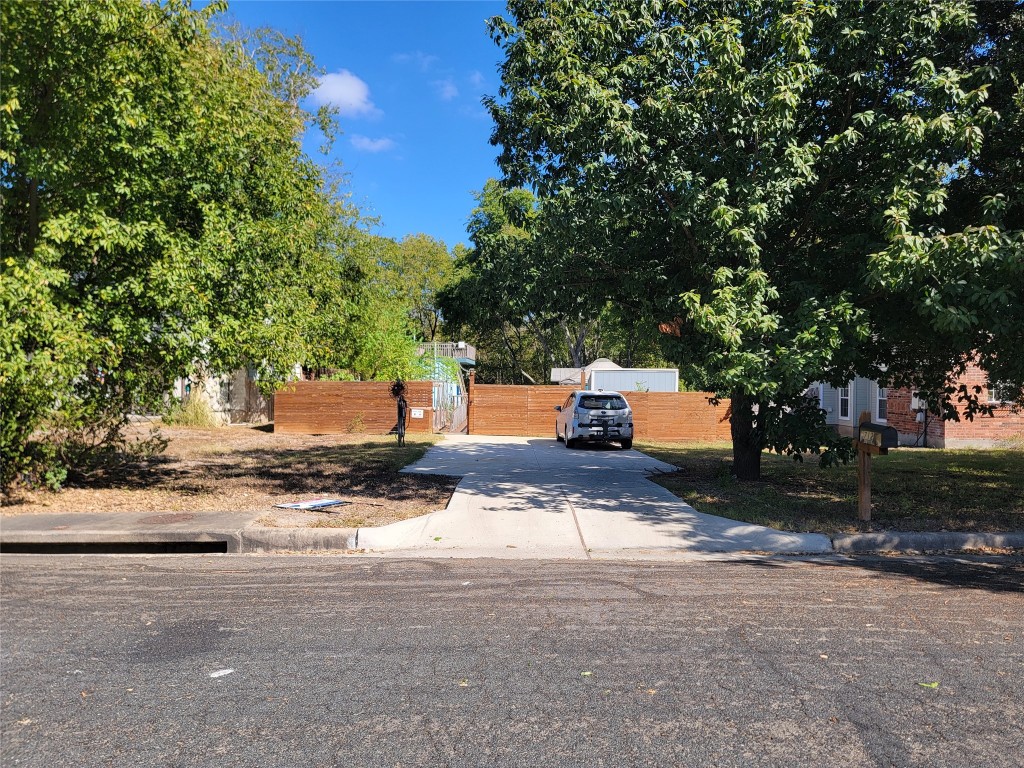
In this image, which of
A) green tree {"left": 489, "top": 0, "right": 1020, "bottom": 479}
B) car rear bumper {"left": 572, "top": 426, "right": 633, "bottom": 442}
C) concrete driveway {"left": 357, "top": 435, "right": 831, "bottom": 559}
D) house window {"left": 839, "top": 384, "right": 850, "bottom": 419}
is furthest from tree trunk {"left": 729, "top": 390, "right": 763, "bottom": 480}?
house window {"left": 839, "top": 384, "right": 850, "bottom": 419}

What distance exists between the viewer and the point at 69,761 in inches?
117

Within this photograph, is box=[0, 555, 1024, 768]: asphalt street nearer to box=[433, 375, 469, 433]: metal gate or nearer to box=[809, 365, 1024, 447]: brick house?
box=[809, 365, 1024, 447]: brick house

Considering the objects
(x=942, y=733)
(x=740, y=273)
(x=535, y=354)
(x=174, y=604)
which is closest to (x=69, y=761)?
(x=174, y=604)

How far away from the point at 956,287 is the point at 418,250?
4547 centimetres

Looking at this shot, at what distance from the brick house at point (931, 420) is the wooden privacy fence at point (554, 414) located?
425 cm

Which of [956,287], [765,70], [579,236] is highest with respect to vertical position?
[765,70]

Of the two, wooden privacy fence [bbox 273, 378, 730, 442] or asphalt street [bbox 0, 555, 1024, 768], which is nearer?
asphalt street [bbox 0, 555, 1024, 768]

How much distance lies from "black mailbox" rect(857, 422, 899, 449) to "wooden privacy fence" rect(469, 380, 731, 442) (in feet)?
49.8

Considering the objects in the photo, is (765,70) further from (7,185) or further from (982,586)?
(7,185)

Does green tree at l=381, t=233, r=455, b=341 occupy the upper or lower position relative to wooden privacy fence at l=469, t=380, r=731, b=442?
upper

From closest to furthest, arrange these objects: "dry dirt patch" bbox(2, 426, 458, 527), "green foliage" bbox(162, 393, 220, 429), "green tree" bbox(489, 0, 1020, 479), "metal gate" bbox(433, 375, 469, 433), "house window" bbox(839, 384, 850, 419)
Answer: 1. "green tree" bbox(489, 0, 1020, 479)
2. "dry dirt patch" bbox(2, 426, 458, 527)
3. "green foliage" bbox(162, 393, 220, 429)
4. "house window" bbox(839, 384, 850, 419)
5. "metal gate" bbox(433, 375, 469, 433)

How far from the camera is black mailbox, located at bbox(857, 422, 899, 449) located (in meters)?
7.82

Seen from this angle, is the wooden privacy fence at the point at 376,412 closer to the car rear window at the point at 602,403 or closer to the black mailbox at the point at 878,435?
the car rear window at the point at 602,403

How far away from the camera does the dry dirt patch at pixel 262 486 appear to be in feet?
29.5
